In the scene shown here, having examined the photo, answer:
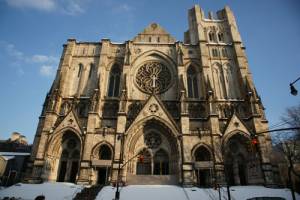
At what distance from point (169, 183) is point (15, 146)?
1554 inches

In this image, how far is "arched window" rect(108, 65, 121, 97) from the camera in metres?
30.5

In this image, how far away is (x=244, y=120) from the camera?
2717cm

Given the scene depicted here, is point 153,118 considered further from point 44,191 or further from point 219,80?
point 44,191

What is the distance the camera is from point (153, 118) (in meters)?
25.4

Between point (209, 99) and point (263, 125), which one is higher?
point (209, 99)

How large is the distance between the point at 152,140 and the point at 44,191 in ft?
40.7

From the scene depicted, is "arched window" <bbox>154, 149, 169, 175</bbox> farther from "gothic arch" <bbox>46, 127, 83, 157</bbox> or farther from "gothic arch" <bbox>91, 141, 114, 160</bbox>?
"gothic arch" <bbox>46, 127, 83, 157</bbox>

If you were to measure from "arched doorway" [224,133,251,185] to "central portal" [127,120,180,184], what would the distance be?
20.1 ft

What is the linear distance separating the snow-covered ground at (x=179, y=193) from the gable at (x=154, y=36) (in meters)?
23.3

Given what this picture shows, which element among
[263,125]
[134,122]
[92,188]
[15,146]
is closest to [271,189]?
[263,125]

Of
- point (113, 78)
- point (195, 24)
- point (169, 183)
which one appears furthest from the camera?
point (195, 24)

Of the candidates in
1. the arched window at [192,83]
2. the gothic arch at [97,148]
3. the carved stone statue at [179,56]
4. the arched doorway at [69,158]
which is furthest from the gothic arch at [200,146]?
the arched doorway at [69,158]

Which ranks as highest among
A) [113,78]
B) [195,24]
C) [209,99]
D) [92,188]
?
[195,24]

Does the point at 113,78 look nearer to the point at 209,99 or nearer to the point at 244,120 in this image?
the point at 209,99
